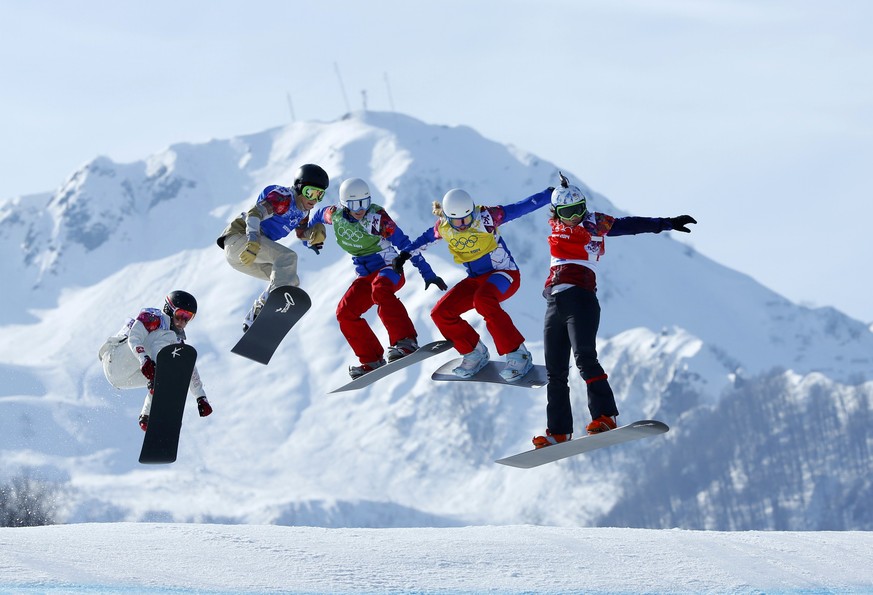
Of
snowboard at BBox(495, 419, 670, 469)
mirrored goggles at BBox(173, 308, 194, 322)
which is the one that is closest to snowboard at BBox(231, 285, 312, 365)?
mirrored goggles at BBox(173, 308, 194, 322)

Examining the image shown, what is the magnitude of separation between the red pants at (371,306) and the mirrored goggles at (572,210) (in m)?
2.93

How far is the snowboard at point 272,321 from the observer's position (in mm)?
18844

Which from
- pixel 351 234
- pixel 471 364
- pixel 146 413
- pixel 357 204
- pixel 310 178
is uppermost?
pixel 310 178

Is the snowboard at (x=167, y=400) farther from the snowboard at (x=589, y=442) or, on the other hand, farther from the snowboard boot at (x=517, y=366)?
the snowboard at (x=589, y=442)

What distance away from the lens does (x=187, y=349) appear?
17.7 meters

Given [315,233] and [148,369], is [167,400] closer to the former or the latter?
[148,369]

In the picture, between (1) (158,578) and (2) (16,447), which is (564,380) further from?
(2) (16,447)

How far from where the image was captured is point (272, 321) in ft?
62.4

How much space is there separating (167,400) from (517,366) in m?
4.55

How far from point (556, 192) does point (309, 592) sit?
18.1 feet

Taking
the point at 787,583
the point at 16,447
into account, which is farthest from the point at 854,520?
the point at 787,583

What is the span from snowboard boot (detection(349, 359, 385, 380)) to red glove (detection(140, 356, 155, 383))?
2696 millimetres

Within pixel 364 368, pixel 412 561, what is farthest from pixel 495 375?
pixel 412 561

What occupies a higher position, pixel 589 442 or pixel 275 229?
pixel 275 229
